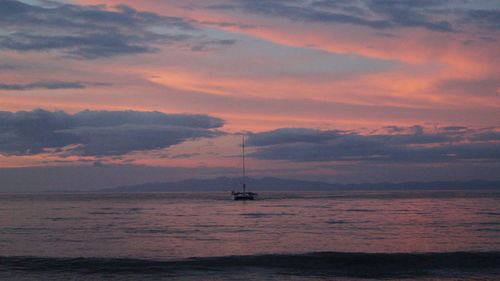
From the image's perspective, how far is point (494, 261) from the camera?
32125 mm

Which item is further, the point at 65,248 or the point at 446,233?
the point at 446,233

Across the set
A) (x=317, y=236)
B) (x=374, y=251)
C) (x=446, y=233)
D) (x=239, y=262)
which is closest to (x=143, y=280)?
(x=239, y=262)

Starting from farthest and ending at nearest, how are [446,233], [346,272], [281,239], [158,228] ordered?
[158,228] → [446,233] → [281,239] → [346,272]

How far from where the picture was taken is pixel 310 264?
31.6 m

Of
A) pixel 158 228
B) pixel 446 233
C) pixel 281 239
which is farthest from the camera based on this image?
pixel 158 228

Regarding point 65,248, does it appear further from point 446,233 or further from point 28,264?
point 446,233

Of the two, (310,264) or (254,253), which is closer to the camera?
(310,264)

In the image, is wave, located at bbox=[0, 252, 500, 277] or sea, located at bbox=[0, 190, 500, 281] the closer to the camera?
sea, located at bbox=[0, 190, 500, 281]

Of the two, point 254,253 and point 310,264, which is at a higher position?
point 254,253

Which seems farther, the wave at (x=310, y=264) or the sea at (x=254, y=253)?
the wave at (x=310, y=264)

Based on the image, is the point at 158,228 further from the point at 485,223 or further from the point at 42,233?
the point at 485,223

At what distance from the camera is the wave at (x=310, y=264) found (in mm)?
29328

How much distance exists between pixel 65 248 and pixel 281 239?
18.1 m

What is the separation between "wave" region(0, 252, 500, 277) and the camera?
2933 cm
